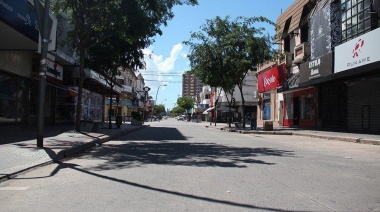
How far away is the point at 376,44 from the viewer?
2136 centimetres

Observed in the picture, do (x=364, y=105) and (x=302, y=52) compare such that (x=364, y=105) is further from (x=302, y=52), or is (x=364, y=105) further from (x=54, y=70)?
(x=54, y=70)

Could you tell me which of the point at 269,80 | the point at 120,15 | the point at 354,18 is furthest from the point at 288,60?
the point at 120,15

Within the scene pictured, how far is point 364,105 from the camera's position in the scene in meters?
28.1

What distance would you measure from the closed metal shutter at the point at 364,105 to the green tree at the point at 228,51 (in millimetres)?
8445

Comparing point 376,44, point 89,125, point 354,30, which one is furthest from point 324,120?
point 89,125

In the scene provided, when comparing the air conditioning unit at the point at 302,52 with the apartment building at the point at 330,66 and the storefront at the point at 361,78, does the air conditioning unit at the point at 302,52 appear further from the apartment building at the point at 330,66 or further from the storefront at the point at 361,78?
the storefront at the point at 361,78

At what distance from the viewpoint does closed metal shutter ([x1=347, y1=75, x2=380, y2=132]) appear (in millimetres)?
27047

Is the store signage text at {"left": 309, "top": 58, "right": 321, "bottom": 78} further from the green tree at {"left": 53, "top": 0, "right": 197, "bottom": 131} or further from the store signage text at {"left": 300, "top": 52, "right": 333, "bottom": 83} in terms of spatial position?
the green tree at {"left": 53, "top": 0, "right": 197, "bottom": 131}

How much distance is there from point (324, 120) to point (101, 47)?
19635 millimetres

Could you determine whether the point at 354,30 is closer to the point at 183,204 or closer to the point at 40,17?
the point at 40,17

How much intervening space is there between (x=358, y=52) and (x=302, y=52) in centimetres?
1185

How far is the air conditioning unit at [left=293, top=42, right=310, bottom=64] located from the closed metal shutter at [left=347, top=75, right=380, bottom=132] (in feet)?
18.6

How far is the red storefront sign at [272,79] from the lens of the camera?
1543 inches

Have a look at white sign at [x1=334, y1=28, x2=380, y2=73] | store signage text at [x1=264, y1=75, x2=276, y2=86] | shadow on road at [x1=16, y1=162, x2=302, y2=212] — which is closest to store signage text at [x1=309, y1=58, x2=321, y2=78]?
white sign at [x1=334, y1=28, x2=380, y2=73]
